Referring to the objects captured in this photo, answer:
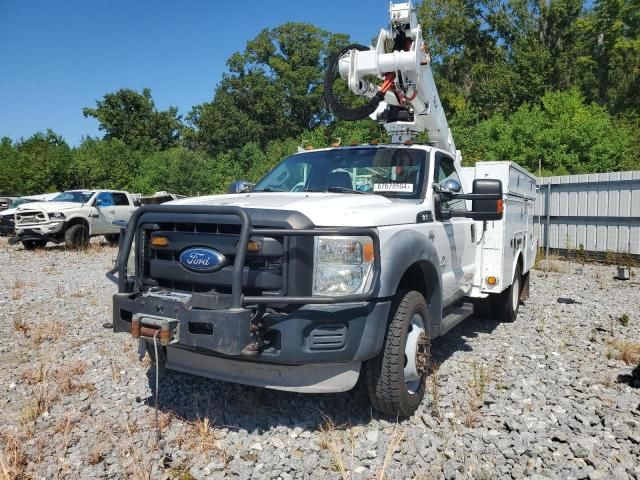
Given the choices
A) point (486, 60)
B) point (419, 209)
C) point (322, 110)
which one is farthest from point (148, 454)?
point (322, 110)

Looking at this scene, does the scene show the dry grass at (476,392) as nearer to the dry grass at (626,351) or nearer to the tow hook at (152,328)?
the dry grass at (626,351)

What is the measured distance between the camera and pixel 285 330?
291 cm

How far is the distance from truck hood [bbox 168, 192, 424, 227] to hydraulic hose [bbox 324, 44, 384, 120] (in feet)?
5.22

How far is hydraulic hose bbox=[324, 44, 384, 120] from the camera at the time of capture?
208 inches

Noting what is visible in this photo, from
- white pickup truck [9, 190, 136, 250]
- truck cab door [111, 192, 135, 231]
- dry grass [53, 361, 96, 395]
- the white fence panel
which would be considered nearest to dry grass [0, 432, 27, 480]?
dry grass [53, 361, 96, 395]

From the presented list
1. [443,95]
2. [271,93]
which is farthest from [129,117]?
[443,95]

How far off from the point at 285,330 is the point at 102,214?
13.7 m

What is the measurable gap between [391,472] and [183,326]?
1463mm

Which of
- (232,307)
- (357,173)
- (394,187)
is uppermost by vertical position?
(357,173)

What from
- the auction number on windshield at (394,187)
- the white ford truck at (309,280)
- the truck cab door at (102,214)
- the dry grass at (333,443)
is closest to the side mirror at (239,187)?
the white ford truck at (309,280)

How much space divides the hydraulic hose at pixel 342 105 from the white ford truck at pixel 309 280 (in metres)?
1.04

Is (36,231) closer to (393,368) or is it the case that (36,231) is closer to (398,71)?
(398,71)

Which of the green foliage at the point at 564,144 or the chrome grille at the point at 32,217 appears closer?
the chrome grille at the point at 32,217

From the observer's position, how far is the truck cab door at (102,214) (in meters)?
14.8
